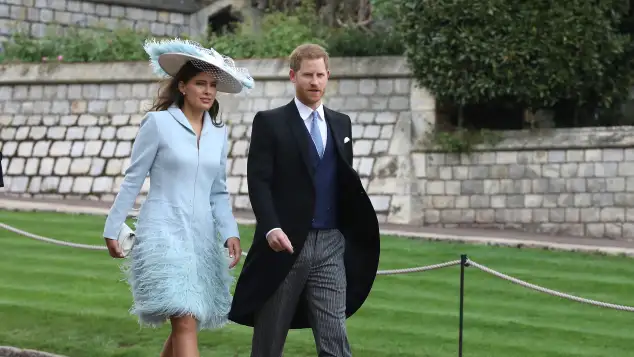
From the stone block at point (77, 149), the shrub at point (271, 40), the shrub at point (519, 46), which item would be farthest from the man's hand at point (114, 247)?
the stone block at point (77, 149)

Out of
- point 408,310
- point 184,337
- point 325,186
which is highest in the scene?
point 325,186

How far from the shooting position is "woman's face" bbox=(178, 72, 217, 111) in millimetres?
5449

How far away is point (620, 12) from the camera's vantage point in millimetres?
15258

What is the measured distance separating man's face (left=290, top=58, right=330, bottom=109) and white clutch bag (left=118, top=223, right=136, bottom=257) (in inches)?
38.8

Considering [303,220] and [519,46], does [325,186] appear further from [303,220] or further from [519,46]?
[519,46]

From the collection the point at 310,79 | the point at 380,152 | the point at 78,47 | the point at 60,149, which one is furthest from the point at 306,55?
the point at 78,47

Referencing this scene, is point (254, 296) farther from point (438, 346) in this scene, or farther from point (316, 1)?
point (316, 1)

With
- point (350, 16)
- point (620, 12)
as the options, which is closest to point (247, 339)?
point (620, 12)

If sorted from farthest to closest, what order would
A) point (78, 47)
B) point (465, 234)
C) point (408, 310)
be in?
point (78, 47)
point (465, 234)
point (408, 310)

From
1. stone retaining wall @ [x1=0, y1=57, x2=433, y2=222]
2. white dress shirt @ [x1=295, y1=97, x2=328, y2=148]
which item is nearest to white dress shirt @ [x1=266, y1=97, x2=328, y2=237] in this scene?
white dress shirt @ [x1=295, y1=97, x2=328, y2=148]

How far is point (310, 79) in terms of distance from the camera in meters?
5.25

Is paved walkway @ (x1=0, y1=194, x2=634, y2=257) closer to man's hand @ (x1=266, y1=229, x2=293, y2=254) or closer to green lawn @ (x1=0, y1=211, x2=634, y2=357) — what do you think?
green lawn @ (x1=0, y1=211, x2=634, y2=357)

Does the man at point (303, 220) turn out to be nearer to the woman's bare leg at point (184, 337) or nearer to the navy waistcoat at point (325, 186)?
the navy waistcoat at point (325, 186)

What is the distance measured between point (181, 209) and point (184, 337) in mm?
571
